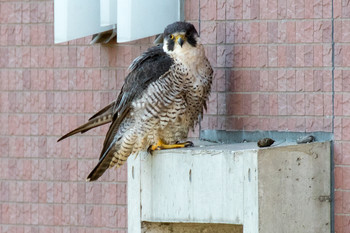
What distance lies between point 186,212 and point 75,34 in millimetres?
1579

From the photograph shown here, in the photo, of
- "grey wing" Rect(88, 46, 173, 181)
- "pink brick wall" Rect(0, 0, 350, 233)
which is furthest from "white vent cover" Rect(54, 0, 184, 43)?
"grey wing" Rect(88, 46, 173, 181)

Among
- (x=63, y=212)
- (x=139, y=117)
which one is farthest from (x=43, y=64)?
(x=139, y=117)

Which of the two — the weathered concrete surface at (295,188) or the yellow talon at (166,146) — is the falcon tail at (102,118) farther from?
the weathered concrete surface at (295,188)

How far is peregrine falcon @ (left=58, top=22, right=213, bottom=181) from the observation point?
498 cm

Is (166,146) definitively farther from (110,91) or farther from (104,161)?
(110,91)

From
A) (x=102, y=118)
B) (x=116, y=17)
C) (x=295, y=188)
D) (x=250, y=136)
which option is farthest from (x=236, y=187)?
(x=116, y=17)

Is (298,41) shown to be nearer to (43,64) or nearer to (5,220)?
(43,64)

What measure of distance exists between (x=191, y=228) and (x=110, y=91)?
4.38ft

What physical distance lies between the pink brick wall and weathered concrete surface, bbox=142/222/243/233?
600 mm

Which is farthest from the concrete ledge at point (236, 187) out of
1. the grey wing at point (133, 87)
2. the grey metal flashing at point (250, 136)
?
the grey wing at point (133, 87)

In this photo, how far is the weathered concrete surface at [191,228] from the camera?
500cm

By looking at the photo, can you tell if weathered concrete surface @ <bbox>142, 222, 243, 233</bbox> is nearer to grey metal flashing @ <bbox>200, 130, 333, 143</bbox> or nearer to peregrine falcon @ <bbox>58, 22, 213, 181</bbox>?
peregrine falcon @ <bbox>58, 22, 213, 181</bbox>

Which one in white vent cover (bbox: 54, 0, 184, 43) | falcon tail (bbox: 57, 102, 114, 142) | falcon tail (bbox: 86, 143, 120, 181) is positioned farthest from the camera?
white vent cover (bbox: 54, 0, 184, 43)

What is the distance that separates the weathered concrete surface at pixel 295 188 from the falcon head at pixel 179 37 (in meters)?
0.86
